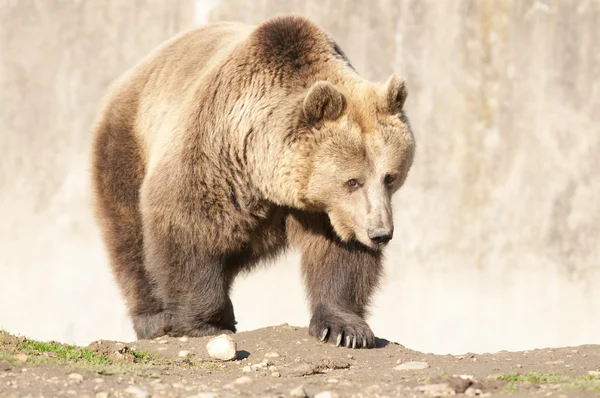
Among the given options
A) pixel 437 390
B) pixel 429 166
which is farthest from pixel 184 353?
pixel 429 166

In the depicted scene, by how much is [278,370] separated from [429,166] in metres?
8.01

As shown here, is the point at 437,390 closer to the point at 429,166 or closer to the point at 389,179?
the point at 389,179

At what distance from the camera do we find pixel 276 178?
21.5 ft

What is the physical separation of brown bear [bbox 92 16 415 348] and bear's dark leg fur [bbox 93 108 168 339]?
439 millimetres

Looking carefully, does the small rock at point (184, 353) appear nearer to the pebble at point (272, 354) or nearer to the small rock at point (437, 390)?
the pebble at point (272, 354)

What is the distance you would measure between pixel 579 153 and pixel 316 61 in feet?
23.2

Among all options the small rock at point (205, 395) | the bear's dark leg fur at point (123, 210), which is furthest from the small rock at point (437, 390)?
the bear's dark leg fur at point (123, 210)

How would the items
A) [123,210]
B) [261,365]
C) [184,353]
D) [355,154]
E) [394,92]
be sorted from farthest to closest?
[123,210]
[394,92]
[355,154]
[184,353]
[261,365]

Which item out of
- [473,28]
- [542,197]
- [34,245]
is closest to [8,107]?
[34,245]

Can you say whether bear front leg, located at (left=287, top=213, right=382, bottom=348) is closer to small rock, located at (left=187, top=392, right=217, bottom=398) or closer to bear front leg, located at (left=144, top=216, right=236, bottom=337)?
bear front leg, located at (left=144, top=216, right=236, bottom=337)

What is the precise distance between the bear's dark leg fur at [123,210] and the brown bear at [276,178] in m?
0.44

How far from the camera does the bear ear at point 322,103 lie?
6285mm

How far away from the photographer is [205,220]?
662 cm

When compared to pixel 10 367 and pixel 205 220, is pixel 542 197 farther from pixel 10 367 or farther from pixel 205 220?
pixel 10 367
